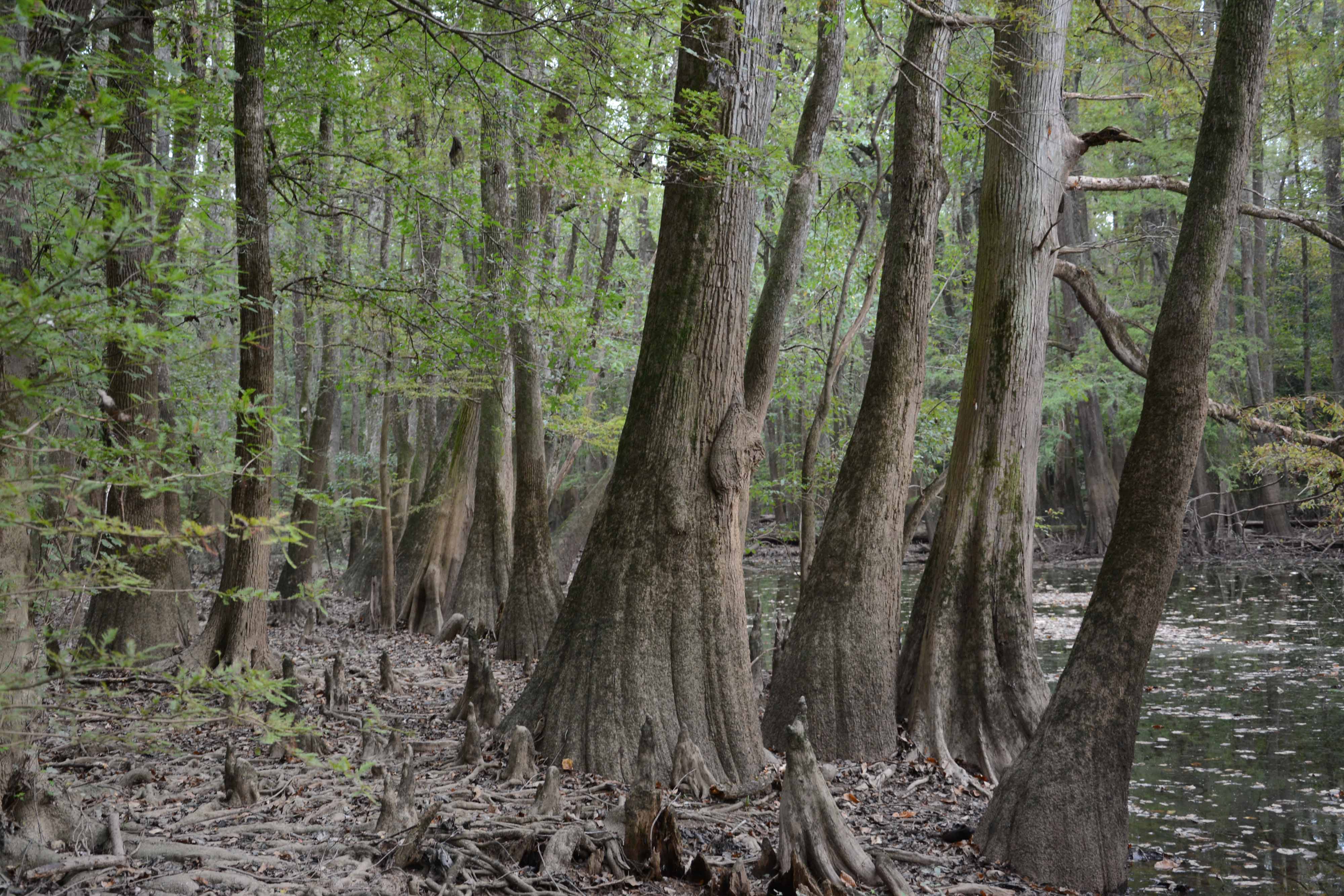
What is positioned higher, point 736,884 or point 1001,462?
point 1001,462

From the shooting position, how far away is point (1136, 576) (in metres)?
5.20

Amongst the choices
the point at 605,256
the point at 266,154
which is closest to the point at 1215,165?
the point at 266,154

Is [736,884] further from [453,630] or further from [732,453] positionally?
[453,630]

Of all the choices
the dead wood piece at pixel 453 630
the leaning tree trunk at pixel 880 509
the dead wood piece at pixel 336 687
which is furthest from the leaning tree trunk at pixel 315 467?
the leaning tree trunk at pixel 880 509

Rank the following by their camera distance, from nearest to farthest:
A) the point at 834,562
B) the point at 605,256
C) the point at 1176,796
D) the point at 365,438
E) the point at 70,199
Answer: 1. the point at 70,199
2. the point at 1176,796
3. the point at 834,562
4. the point at 605,256
5. the point at 365,438

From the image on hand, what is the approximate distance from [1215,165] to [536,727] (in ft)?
17.7

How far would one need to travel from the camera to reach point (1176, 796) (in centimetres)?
702

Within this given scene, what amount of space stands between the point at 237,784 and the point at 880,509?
506cm

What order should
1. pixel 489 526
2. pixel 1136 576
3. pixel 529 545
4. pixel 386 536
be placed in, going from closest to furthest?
pixel 1136 576 < pixel 529 545 < pixel 386 536 < pixel 489 526

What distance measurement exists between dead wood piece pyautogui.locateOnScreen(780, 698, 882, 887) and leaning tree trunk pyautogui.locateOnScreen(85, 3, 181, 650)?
284 centimetres

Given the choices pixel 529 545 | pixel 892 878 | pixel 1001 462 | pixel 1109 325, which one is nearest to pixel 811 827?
pixel 892 878

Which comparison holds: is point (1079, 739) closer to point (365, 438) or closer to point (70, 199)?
point (70, 199)

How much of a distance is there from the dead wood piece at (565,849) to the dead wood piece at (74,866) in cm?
176

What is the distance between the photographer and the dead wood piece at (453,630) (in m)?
12.1
